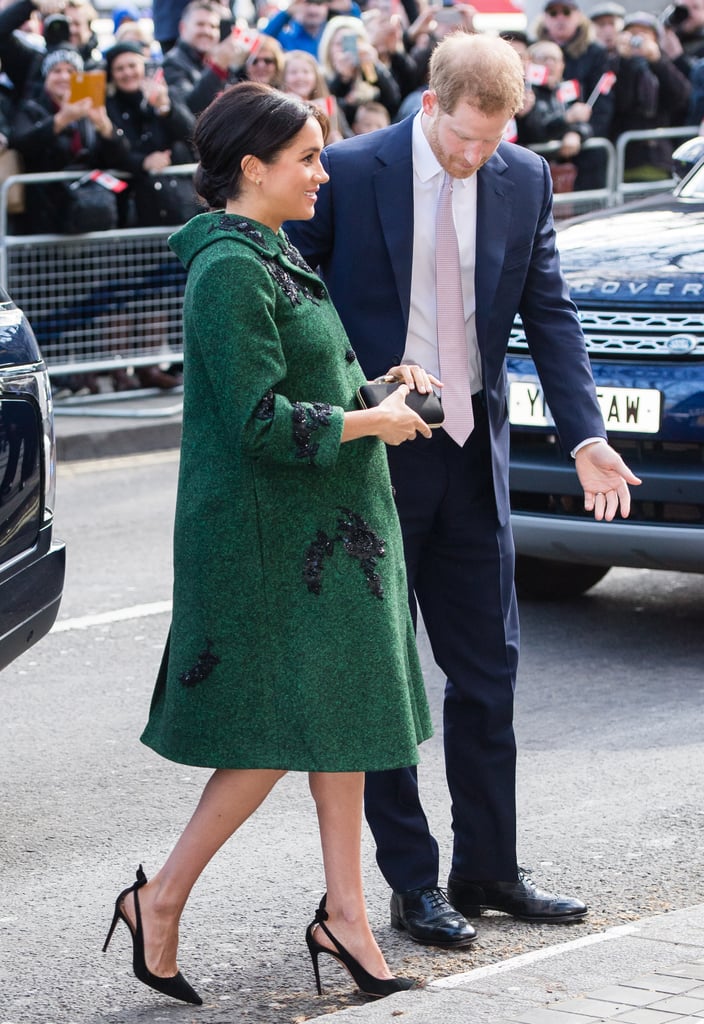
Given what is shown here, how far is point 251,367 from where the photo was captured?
326 cm

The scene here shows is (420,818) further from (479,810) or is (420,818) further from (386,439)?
(386,439)

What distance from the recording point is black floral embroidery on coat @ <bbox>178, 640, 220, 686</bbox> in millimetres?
3416

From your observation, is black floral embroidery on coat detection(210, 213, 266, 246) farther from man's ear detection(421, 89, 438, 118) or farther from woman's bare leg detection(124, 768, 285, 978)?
woman's bare leg detection(124, 768, 285, 978)

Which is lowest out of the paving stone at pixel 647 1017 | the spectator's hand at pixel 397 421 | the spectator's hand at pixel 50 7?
the paving stone at pixel 647 1017

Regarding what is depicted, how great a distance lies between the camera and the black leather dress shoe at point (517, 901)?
4.00 meters

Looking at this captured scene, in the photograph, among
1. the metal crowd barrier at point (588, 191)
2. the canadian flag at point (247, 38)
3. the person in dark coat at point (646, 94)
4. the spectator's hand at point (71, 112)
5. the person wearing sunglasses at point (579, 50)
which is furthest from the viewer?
the person wearing sunglasses at point (579, 50)

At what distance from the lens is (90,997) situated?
3.67 m

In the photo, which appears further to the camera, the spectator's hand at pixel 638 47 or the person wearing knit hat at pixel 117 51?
the spectator's hand at pixel 638 47

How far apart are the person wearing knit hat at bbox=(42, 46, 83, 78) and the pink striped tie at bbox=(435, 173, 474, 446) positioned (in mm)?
7383

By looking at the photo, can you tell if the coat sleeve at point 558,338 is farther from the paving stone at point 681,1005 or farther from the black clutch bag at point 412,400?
the paving stone at point 681,1005

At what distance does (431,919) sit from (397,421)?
114 centimetres

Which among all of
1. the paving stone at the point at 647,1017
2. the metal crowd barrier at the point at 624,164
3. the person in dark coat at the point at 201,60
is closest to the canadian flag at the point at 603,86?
the metal crowd barrier at the point at 624,164

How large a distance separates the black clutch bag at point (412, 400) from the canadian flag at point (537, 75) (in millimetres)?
10564

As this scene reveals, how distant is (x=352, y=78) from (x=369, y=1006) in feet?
32.6
